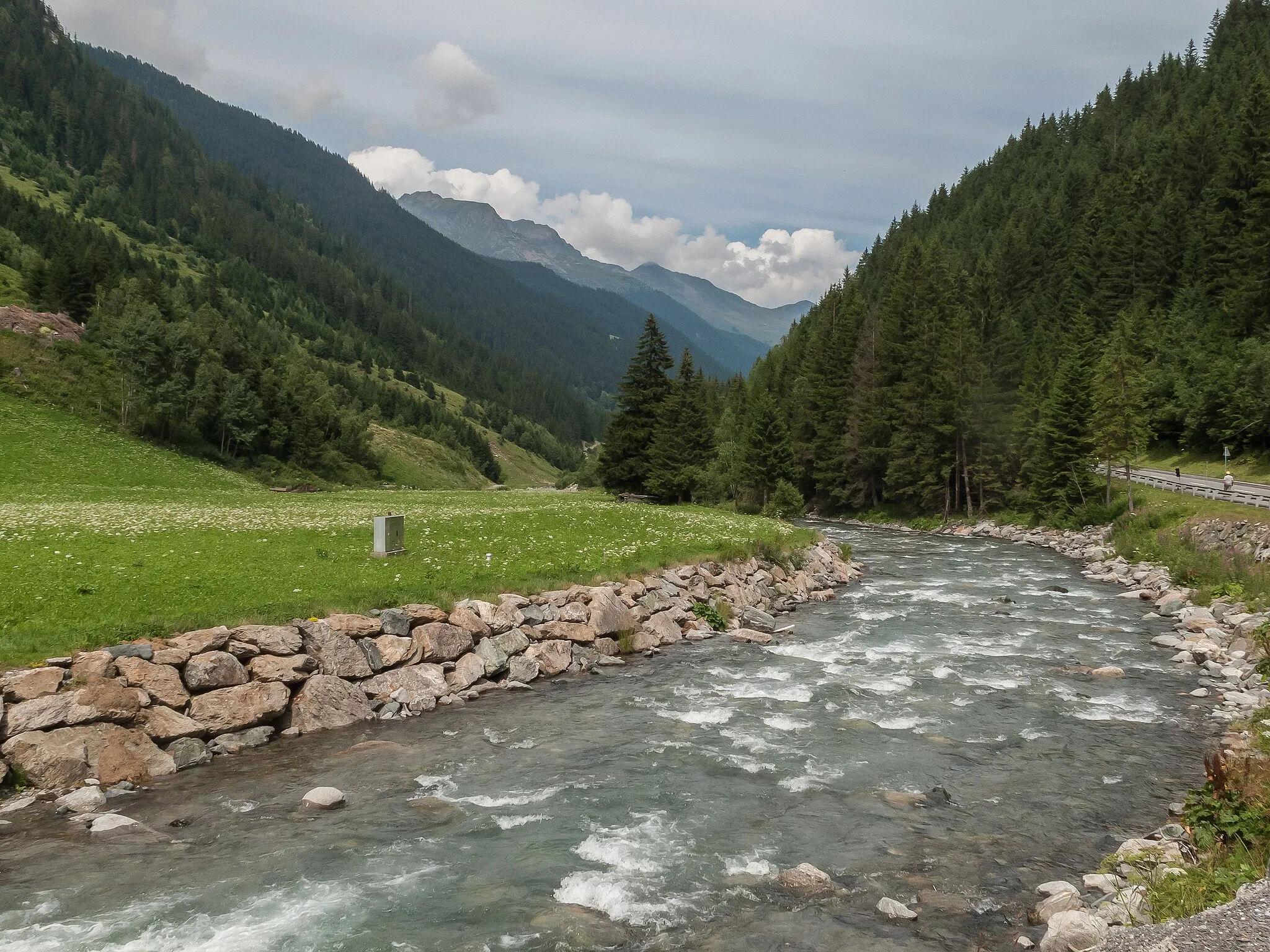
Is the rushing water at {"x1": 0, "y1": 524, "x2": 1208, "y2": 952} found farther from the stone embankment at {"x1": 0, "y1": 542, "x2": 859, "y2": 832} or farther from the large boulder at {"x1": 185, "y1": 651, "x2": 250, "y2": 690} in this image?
the large boulder at {"x1": 185, "y1": 651, "x2": 250, "y2": 690}

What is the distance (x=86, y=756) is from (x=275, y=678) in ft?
11.7

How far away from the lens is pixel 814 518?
3369 inches

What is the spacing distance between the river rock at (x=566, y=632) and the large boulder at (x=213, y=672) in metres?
7.99

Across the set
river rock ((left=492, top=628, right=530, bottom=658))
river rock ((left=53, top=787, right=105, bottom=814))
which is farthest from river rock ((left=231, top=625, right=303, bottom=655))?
river rock ((left=492, top=628, right=530, bottom=658))

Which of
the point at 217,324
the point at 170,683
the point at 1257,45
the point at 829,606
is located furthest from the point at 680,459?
the point at 1257,45

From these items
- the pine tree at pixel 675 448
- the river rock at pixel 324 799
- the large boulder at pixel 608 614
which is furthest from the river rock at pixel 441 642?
the pine tree at pixel 675 448

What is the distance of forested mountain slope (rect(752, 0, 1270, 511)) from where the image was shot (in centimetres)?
6094

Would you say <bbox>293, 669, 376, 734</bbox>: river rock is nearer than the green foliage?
Yes

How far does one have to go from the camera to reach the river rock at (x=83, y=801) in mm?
11781

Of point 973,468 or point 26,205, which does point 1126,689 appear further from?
point 26,205

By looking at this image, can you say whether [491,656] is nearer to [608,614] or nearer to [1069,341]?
[608,614]

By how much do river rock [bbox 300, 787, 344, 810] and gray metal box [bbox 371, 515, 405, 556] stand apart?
531 inches

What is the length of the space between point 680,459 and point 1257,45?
527ft

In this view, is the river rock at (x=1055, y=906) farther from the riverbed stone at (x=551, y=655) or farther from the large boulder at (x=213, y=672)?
the large boulder at (x=213, y=672)
